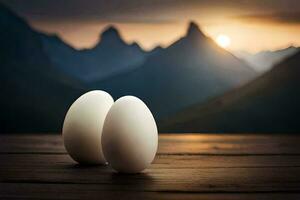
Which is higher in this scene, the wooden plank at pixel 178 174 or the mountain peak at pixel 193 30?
the mountain peak at pixel 193 30

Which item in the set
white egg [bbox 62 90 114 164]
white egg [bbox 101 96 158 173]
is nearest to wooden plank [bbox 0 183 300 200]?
white egg [bbox 101 96 158 173]

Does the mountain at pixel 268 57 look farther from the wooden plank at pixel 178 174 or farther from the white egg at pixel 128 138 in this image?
the white egg at pixel 128 138

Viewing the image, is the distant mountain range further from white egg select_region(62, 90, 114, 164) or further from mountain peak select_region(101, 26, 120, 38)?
white egg select_region(62, 90, 114, 164)

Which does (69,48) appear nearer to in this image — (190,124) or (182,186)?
(190,124)

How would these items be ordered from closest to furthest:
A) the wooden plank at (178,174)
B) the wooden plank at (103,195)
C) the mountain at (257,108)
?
the wooden plank at (103,195), the wooden plank at (178,174), the mountain at (257,108)

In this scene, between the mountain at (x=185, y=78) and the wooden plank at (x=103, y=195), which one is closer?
the wooden plank at (x=103, y=195)

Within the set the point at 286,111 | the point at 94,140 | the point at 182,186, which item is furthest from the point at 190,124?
the point at 182,186

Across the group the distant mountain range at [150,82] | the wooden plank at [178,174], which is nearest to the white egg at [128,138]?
the wooden plank at [178,174]
